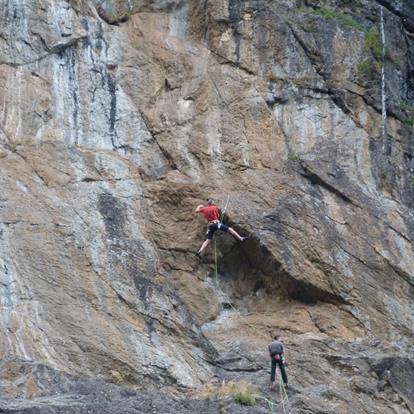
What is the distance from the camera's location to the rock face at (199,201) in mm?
17281

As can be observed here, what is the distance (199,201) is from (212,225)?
987 millimetres

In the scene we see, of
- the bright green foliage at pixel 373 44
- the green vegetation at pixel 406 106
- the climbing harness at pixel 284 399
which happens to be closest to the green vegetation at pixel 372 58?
the bright green foliage at pixel 373 44

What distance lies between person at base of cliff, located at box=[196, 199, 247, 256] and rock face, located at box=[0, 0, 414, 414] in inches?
14.5

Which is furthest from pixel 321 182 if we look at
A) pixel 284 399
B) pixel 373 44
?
pixel 284 399

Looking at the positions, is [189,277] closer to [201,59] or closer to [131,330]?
[131,330]

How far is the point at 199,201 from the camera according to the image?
20.5 m

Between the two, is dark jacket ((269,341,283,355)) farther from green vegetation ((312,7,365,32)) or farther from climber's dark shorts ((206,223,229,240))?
green vegetation ((312,7,365,32))

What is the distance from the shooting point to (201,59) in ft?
75.5

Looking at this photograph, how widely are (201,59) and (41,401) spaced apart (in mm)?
10512

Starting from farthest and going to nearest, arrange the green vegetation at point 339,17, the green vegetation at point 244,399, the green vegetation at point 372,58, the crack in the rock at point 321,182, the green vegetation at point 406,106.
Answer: the green vegetation at point 339,17 < the green vegetation at point 406,106 < the green vegetation at point 372,58 < the crack in the rock at point 321,182 < the green vegetation at point 244,399

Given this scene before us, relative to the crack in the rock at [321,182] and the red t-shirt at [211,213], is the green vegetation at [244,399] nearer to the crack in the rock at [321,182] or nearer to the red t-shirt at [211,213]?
the red t-shirt at [211,213]

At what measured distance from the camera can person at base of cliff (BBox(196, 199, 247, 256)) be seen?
19703mm

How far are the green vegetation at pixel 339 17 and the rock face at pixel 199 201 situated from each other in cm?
6

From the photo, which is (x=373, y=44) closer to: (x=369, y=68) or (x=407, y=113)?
(x=369, y=68)
